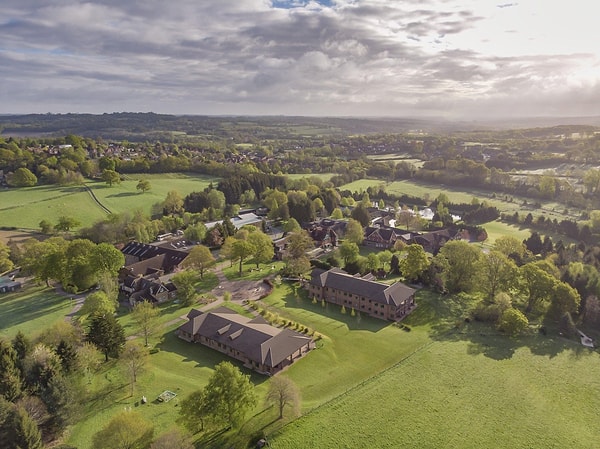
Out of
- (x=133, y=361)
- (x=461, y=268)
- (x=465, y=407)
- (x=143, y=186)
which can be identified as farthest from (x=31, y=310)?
(x=143, y=186)

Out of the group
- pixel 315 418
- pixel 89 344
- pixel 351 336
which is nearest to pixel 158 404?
pixel 89 344

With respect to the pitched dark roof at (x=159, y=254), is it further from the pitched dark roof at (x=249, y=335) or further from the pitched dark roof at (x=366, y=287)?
the pitched dark roof at (x=366, y=287)

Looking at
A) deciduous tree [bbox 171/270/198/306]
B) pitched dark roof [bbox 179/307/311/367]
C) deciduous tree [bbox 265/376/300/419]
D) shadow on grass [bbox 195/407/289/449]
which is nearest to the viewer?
shadow on grass [bbox 195/407/289/449]

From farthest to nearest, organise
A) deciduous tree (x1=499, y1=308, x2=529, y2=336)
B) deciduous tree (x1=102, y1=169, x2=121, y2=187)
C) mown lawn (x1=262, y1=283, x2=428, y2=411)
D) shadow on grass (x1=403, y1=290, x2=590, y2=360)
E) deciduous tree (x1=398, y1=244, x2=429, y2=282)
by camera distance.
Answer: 1. deciduous tree (x1=102, y1=169, x2=121, y2=187)
2. deciduous tree (x1=398, y1=244, x2=429, y2=282)
3. deciduous tree (x1=499, y1=308, x2=529, y2=336)
4. shadow on grass (x1=403, y1=290, x2=590, y2=360)
5. mown lawn (x1=262, y1=283, x2=428, y2=411)

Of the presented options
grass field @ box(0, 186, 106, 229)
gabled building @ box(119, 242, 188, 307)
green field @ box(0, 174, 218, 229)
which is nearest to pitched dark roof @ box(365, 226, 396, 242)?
gabled building @ box(119, 242, 188, 307)

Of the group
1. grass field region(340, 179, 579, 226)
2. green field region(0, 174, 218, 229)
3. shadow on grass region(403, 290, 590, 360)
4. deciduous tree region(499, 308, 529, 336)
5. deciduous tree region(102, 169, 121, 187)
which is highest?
deciduous tree region(102, 169, 121, 187)

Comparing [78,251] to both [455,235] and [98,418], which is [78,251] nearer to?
[98,418]

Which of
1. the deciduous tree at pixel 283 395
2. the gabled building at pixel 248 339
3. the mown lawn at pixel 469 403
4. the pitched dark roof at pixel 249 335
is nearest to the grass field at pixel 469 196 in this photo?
the mown lawn at pixel 469 403

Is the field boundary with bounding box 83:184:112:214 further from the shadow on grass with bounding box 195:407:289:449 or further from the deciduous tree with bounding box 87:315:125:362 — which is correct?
the shadow on grass with bounding box 195:407:289:449
